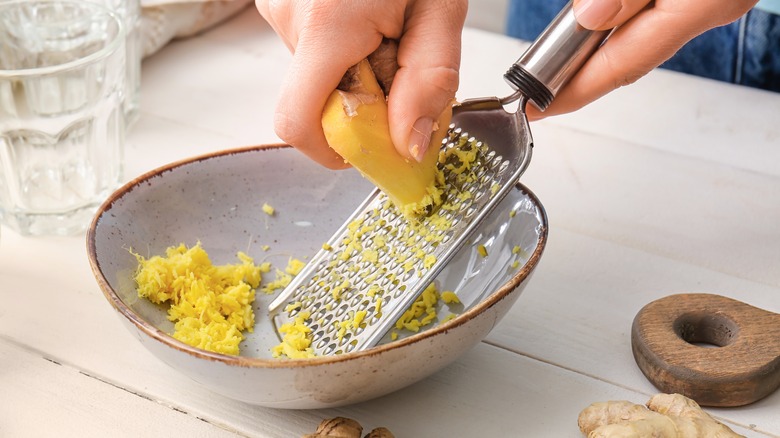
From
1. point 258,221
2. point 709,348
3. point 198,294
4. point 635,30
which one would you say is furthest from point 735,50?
point 198,294

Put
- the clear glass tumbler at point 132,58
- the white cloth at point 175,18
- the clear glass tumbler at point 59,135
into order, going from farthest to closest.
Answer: the white cloth at point 175,18, the clear glass tumbler at point 132,58, the clear glass tumbler at point 59,135

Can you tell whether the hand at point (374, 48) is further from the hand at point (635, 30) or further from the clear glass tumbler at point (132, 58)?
the clear glass tumbler at point (132, 58)

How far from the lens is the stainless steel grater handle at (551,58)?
964 millimetres

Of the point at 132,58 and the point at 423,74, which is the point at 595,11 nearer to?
the point at 423,74

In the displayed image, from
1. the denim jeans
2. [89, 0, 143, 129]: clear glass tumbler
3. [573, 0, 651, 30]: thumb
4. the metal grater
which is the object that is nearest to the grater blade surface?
the metal grater

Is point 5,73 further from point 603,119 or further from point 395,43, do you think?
point 603,119

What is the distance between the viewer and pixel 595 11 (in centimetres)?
93

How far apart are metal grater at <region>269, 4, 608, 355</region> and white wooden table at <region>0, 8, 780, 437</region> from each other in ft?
0.30

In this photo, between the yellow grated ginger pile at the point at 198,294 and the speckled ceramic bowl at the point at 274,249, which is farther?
the yellow grated ginger pile at the point at 198,294

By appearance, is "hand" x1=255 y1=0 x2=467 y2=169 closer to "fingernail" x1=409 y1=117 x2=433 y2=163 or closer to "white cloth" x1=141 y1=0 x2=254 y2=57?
"fingernail" x1=409 y1=117 x2=433 y2=163

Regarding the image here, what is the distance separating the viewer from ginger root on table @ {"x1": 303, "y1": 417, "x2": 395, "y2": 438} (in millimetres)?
812

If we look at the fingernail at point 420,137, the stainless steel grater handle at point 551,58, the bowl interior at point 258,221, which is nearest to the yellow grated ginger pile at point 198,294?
the bowl interior at point 258,221

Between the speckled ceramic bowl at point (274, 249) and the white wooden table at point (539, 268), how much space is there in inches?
2.6

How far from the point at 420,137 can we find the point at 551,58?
171 mm
